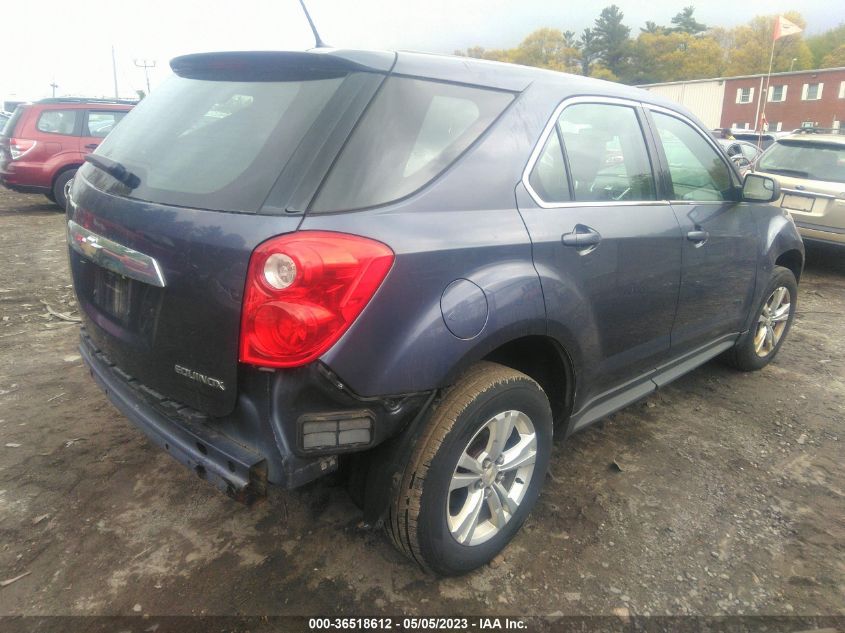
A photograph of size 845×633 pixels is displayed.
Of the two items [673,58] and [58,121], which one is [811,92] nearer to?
[673,58]

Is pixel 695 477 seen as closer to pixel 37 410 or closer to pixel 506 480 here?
pixel 506 480

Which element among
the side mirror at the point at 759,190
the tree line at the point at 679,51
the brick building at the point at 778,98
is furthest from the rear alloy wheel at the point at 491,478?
the tree line at the point at 679,51

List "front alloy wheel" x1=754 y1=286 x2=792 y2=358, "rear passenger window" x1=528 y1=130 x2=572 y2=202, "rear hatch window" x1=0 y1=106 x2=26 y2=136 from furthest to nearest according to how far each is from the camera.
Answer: "rear hatch window" x1=0 y1=106 x2=26 y2=136
"front alloy wheel" x1=754 y1=286 x2=792 y2=358
"rear passenger window" x1=528 y1=130 x2=572 y2=202

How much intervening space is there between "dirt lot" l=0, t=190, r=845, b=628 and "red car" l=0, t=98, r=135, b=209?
24.7 feet

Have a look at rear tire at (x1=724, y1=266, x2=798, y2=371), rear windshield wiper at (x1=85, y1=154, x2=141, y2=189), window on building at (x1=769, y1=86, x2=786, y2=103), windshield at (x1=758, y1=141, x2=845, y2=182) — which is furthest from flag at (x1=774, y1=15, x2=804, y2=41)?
window on building at (x1=769, y1=86, x2=786, y2=103)

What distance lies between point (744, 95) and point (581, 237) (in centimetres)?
5752

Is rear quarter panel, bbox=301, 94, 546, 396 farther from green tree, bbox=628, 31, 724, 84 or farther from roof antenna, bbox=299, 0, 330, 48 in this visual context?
green tree, bbox=628, 31, 724, 84

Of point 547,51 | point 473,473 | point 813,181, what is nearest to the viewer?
point 473,473

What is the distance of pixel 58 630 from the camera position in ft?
6.54

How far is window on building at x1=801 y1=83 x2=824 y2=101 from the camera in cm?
4731

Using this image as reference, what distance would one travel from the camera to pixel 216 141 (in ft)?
6.81

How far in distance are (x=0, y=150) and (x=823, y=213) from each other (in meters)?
11.8

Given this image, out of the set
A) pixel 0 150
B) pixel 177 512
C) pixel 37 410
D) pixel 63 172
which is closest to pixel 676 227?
pixel 177 512

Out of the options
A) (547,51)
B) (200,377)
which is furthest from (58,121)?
(547,51)
